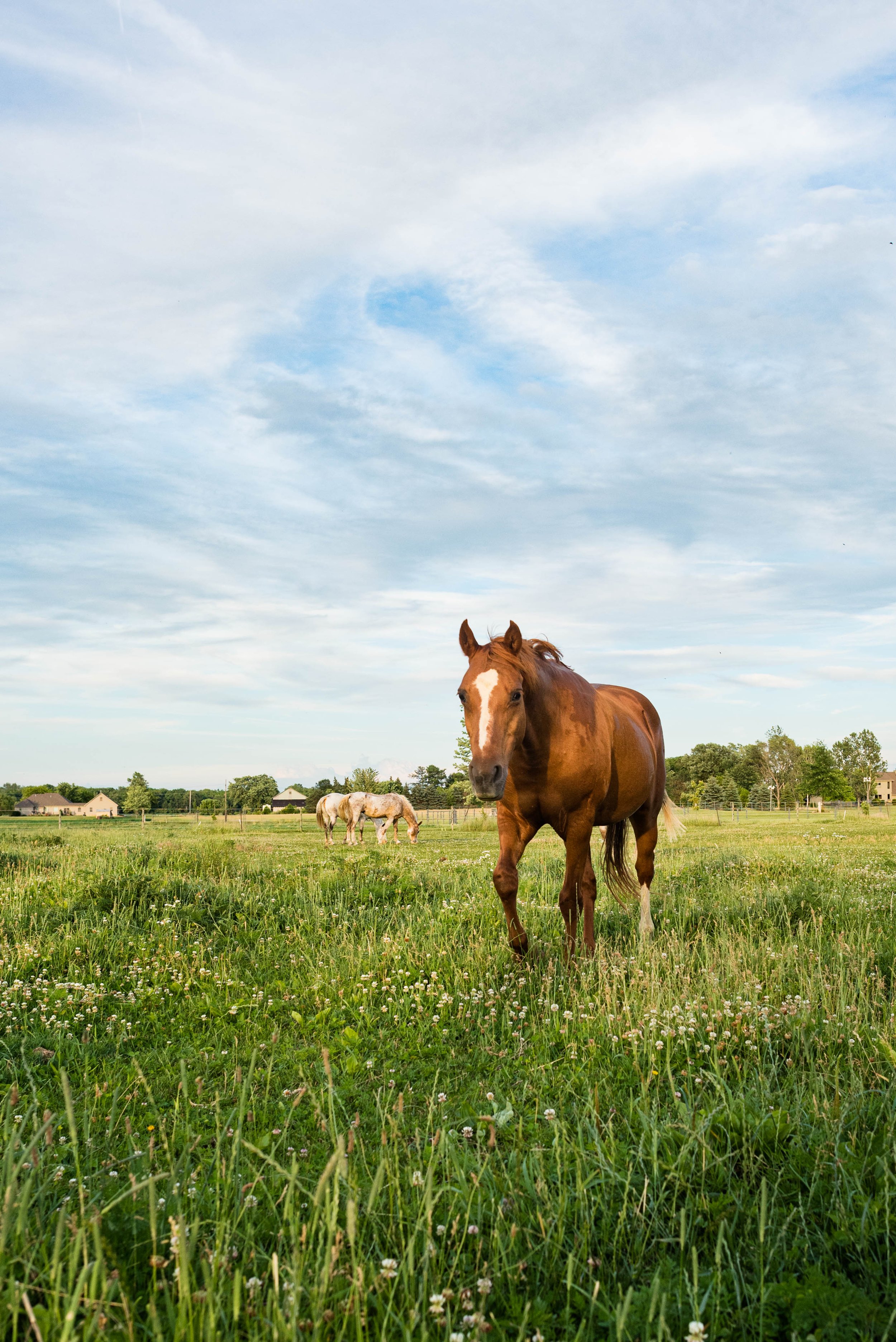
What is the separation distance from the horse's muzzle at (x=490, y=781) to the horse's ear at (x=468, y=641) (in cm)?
112

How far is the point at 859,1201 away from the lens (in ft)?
9.10

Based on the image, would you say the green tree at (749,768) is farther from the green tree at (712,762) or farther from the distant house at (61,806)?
the distant house at (61,806)

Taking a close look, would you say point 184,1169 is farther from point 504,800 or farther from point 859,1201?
point 504,800

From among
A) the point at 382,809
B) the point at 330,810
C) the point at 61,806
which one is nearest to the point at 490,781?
the point at 382,809

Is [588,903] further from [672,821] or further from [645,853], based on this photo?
[672,821]

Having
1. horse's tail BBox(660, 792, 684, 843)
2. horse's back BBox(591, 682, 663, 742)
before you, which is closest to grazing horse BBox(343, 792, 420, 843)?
horse's tail BBox(660, 792, 684, 843)

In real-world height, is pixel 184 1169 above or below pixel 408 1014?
above

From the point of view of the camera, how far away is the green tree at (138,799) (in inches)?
4139

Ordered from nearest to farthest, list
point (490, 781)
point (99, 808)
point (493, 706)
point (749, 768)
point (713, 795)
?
point (490, 781) → point (493, 706) → point (713, 795) → point (749, 768) → point (99, 808)

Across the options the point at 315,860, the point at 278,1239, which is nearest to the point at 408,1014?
the point at 278,1239

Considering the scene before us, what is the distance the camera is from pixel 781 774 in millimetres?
102062

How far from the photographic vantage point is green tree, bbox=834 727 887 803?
107438mm

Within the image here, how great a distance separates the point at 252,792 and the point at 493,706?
10595cm

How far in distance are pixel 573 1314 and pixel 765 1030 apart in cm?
261
